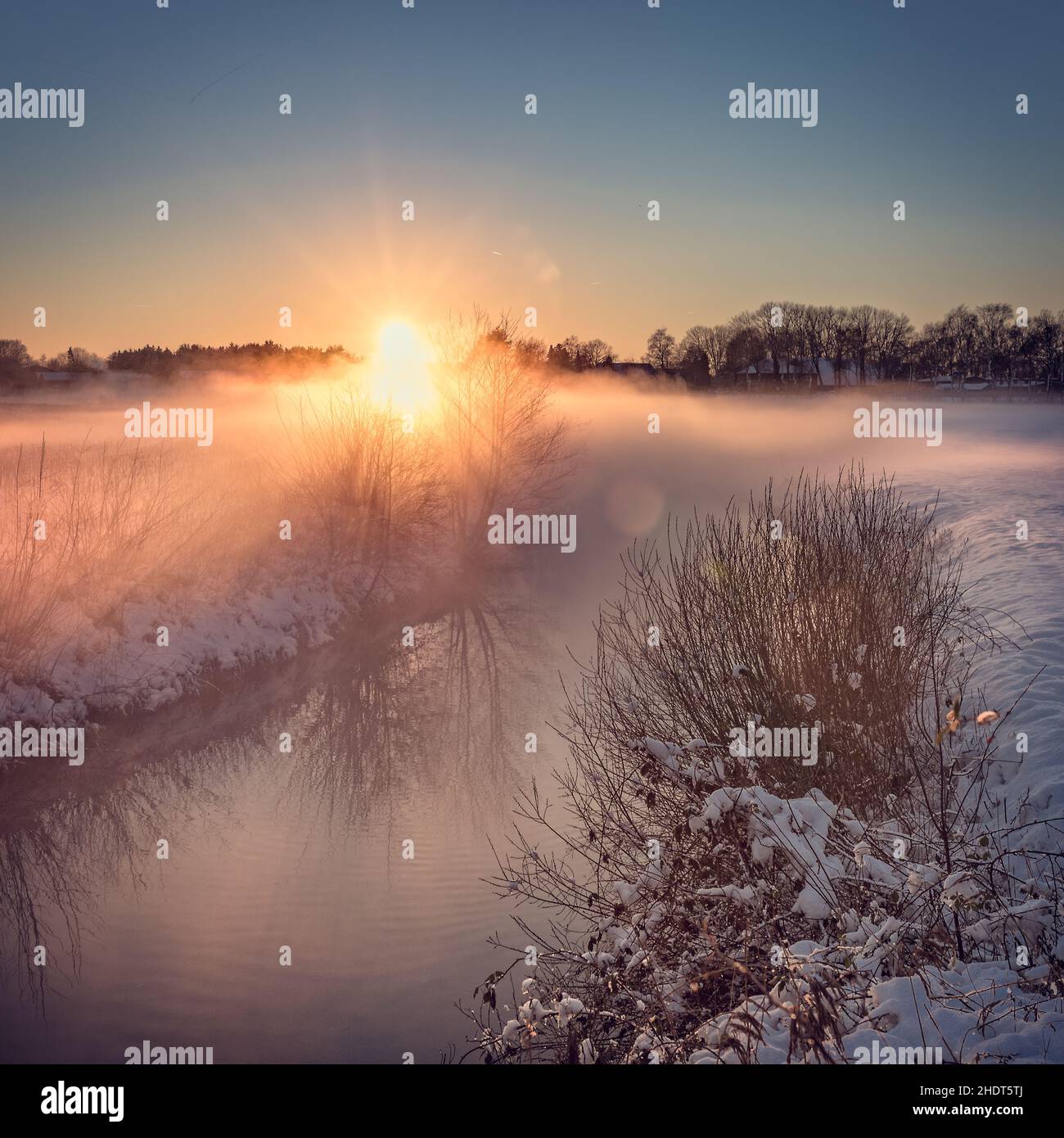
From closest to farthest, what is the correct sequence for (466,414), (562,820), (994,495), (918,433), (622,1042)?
(622,1042)
(562,820)
(994,495)
(466,414)
(918,433)

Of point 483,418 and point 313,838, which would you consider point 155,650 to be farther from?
point 483,418

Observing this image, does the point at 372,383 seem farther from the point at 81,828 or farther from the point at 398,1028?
the point at 398,1028

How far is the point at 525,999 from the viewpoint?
7438 millimetres

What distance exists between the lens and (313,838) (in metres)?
11.4

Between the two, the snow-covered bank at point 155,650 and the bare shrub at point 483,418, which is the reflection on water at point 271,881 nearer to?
the snow-covered bank at point 155,650

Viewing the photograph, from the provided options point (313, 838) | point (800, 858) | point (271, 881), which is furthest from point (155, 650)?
point (800, 858)

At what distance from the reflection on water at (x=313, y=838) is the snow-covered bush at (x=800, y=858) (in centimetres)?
100

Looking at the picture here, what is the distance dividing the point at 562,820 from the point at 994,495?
1204cm

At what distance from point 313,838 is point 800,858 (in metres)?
7.81

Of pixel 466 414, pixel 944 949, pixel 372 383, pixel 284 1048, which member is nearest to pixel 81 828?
pixel 284 1048

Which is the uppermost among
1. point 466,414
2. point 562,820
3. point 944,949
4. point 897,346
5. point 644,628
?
point 897,346

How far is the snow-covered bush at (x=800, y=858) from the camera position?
416 cm

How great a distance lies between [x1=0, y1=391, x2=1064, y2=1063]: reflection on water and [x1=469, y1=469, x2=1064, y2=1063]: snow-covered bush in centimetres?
100

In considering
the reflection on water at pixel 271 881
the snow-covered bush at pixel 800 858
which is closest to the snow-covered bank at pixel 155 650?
the reflection on water at pixel 271 881
